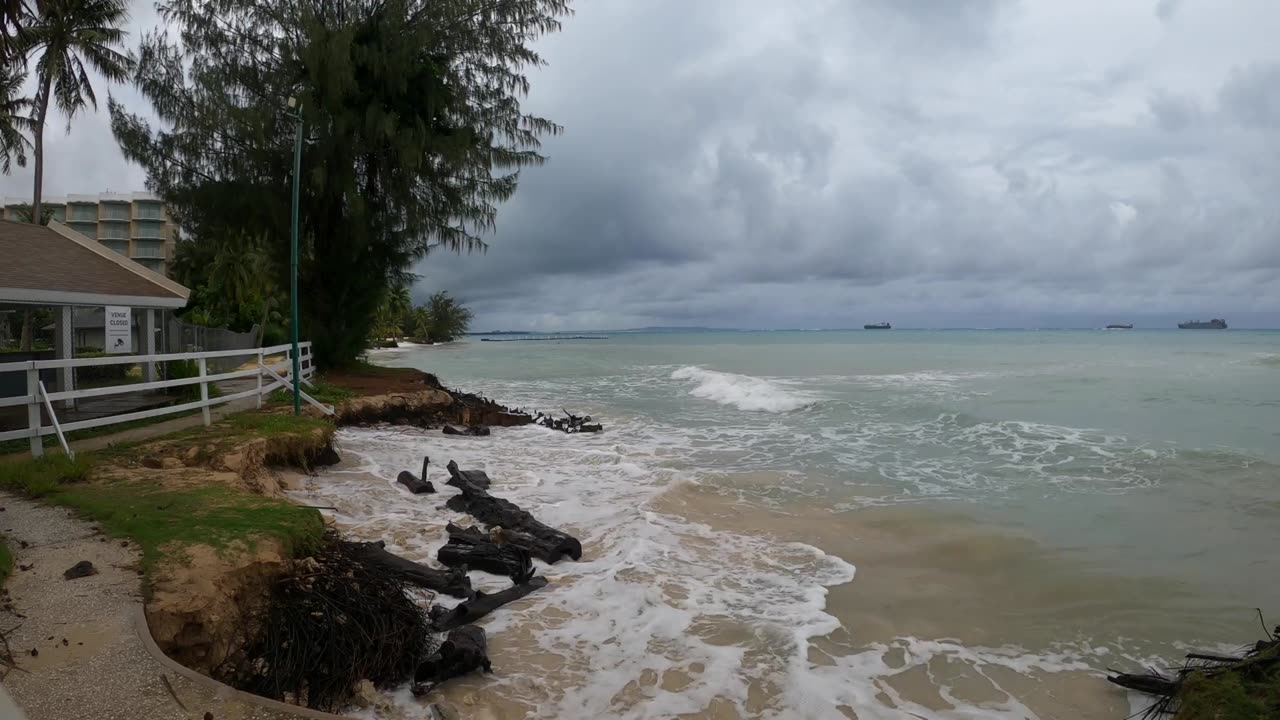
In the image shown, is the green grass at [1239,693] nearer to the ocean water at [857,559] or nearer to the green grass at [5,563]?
the ocean water at [857,559]

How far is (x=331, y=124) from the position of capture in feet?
57.1

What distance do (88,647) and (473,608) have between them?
106 inches

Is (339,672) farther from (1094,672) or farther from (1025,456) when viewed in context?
(1025,456)

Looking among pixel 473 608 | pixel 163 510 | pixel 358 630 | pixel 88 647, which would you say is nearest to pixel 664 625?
pixel 473 608

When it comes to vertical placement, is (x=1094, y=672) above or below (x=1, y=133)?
below

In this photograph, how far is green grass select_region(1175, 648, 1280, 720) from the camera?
3.33m

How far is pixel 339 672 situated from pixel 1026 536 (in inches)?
320

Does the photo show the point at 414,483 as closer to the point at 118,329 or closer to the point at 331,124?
the point at 118,329

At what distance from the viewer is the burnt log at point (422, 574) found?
6035mm

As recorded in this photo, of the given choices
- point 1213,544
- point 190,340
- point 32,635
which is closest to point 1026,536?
point 1213,544

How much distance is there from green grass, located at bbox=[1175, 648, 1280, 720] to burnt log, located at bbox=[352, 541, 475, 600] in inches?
201

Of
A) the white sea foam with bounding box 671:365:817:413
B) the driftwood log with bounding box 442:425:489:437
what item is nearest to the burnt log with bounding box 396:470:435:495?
the driftwood log with bounding box 442:425:489:437

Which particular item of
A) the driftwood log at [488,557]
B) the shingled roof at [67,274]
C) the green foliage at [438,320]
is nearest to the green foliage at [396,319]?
the green foliage at [438,320]

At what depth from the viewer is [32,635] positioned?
144 inches
